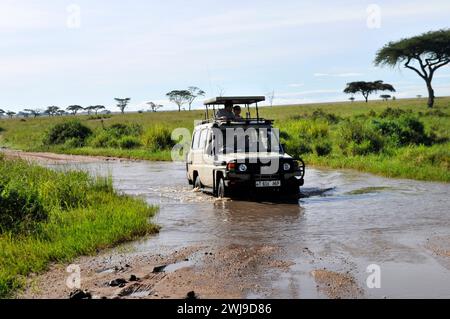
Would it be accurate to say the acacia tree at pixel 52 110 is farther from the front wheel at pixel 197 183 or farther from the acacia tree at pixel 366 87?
the front wheel at pixel 197 183

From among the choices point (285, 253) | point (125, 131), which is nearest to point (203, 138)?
point (285, 253)

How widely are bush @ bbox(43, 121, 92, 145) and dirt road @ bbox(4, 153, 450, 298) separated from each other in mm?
27942

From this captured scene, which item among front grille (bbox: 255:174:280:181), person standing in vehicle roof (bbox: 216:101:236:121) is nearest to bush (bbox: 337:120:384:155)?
person standing in vehicle roof (bbox: 216:101:236:121)

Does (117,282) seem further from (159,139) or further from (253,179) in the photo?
(159,139)

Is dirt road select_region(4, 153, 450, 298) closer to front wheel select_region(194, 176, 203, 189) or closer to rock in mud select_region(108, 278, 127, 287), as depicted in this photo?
rock in mud select_region(108, 278, 127, 287)

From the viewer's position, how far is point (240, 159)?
1250cm

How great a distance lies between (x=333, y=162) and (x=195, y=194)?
7517 mm

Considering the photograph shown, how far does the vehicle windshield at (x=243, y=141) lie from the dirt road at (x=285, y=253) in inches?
53.4

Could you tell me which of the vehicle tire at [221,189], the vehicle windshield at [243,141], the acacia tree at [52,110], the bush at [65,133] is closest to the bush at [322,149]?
the vehicle windshield at [243,141]

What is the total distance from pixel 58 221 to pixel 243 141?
5.24m

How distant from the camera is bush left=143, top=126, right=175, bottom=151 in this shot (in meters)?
31.0

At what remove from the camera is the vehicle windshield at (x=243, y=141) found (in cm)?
1360
